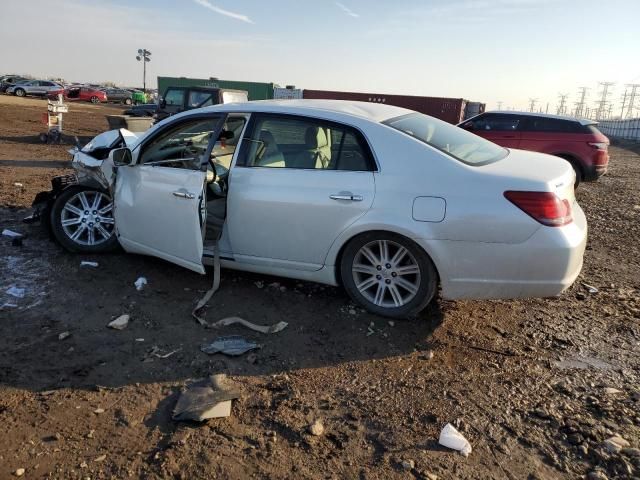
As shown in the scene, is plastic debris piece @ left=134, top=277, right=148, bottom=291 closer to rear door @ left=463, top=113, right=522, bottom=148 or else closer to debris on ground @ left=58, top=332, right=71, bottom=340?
debris on ground @ left=58, top=332, right=71, bottom=340

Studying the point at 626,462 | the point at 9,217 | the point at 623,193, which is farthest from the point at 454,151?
the point at 623,193

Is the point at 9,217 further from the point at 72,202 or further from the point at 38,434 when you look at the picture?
the point at 38,434

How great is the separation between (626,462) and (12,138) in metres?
17.6

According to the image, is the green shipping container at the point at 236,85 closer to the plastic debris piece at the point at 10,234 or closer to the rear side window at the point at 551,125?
the rear side window at the point at 551,125

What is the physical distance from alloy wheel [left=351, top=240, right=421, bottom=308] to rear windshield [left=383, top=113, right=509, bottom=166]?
83cm

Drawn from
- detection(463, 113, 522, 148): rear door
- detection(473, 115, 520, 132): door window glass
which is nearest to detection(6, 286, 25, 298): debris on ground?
detection(463, 113, 522, 148): rear door

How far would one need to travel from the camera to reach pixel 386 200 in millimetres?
3725

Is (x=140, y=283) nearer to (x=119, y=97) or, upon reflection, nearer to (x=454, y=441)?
(x=454, y=441)

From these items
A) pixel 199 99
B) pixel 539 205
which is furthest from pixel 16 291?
pixel 199 99

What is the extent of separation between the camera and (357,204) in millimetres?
3809

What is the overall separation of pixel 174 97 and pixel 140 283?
14.0 meters

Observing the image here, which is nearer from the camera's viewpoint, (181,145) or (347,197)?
(347,197)

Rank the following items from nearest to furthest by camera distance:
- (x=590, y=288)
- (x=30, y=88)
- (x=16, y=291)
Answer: (x=16, y=291)
(x=590, y=288)
(x=30, y=88)

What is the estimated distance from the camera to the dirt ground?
255 cm
